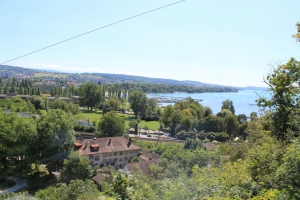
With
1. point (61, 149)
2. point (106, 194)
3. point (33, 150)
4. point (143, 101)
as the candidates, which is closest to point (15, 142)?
point (33, 150)

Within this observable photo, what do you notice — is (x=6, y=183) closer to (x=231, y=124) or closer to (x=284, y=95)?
(x=284, y=95)

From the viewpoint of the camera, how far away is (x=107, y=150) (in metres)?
14.9

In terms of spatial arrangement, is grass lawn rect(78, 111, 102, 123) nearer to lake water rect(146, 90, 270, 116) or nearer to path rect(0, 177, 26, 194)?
path rect(0, 177, 26, 194)

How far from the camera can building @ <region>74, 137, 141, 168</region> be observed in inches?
565

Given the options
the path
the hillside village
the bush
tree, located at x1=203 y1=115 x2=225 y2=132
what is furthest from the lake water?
the bush

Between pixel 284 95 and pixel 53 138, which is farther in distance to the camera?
pixel 53 138

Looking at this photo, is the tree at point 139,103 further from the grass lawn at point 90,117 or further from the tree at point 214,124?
the tree at point 214,124

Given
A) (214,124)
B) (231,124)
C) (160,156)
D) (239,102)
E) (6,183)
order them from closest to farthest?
1. (6,183)
2. (160,156)
3. (214,124)
4. (231,124)
5. (239,102)

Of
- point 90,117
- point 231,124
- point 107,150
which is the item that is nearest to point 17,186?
point 107,150

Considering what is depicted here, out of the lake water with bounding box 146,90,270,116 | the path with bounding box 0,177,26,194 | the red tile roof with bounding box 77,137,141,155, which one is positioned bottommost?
the path with bounding box 0,177,26,194

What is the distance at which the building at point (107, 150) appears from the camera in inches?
565

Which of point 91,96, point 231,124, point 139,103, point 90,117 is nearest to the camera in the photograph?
point 231,124

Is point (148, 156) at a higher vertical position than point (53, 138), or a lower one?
lower

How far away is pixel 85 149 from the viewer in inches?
565
